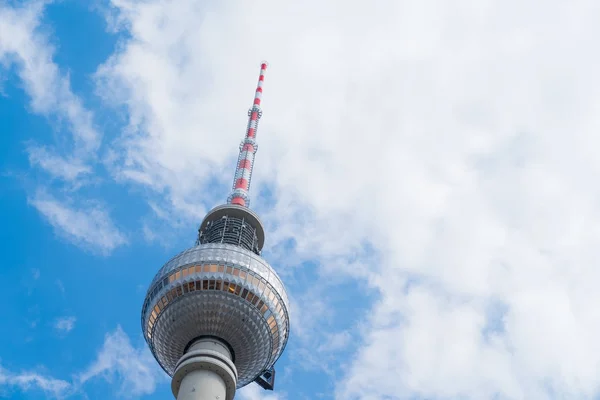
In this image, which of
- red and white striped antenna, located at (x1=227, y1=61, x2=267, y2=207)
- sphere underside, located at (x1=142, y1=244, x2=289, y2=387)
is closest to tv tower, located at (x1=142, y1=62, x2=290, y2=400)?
sphere underside, located at (x1=142, y1=244, x2=289, y2=387)

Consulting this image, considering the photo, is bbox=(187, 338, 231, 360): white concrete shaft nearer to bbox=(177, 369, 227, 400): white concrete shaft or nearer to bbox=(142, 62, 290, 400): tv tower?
bbox=(142, 62, 290, 400): tv tower

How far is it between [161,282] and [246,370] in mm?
11015

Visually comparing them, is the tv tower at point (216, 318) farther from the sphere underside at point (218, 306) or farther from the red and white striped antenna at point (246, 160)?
the red and white striped antenna at point (246, 160)

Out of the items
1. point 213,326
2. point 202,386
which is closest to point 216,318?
point 213,326

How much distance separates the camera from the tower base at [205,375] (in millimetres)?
54062

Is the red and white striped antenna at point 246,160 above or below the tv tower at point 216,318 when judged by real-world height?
above

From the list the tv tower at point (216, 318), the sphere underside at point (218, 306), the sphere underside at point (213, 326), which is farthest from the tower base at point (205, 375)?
the sphere underside at point (218, 306)

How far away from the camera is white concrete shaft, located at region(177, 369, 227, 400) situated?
5356cm

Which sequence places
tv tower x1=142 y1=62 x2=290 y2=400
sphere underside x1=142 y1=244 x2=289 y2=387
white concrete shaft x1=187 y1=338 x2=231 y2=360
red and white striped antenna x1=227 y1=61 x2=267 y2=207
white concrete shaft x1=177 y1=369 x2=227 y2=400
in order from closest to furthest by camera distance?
1. white concrete shaft x1=177 y1=369 x2=227 y2=400
2. tv tower x1=142 y1=62 x2=290 y2=400
3. white concrete shaft x1=187 y1=338 x2=231 y2=360
4. sphere underside x1=142 y1=244 x2=289 y2=387
5. red and white striped antenna x1=227 y1=61 x2=267 y2=207

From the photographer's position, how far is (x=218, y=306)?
191ft

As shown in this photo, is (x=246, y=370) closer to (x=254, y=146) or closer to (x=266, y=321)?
(x=266, y=321)

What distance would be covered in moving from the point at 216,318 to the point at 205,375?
16.3 ft

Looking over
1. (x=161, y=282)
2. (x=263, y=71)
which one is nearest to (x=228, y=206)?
(x=161, y=282)

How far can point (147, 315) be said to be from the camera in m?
60.8
